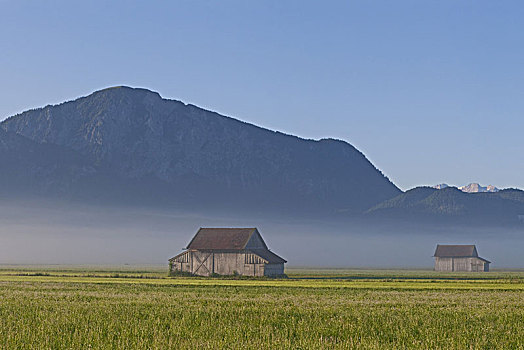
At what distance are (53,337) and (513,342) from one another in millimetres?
17940

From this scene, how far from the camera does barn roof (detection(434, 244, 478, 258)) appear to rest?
189m

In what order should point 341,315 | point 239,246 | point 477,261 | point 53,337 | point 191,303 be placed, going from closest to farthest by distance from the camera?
point 53,337 < point 341,315 < point 191,303 < point 239,246 < point 477,261

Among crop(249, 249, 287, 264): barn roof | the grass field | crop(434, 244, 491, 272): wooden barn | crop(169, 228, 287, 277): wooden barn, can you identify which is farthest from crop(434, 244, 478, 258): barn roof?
the grass field

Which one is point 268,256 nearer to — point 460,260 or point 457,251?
point 460,260

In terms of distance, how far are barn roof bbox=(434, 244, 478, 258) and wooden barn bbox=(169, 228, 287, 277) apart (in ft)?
268

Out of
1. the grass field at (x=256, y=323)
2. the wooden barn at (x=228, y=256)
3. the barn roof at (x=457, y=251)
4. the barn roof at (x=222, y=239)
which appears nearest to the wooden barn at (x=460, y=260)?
the barn roof at (x=457, y=251)

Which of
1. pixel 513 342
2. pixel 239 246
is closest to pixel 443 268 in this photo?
pixel 239 246

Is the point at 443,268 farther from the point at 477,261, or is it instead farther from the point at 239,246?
the point at 239,246

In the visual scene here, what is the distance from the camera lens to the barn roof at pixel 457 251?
188750 mm

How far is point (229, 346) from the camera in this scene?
2673 cm

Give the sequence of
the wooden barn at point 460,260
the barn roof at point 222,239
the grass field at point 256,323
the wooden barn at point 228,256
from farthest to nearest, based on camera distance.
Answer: the wooden barn at point 460,260 → the barn roof at point 222,239 → the wooden barn at point 228,256 → the grass field at point 256,323

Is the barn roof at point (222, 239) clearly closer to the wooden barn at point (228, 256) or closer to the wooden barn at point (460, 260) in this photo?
the wooden barn at point (228, 256)

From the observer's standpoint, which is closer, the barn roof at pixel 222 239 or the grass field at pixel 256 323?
the grass field at pixel 256 323

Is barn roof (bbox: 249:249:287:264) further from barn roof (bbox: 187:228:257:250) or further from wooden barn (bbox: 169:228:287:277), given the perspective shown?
barn roof (bbox: 187:228:257:250)
